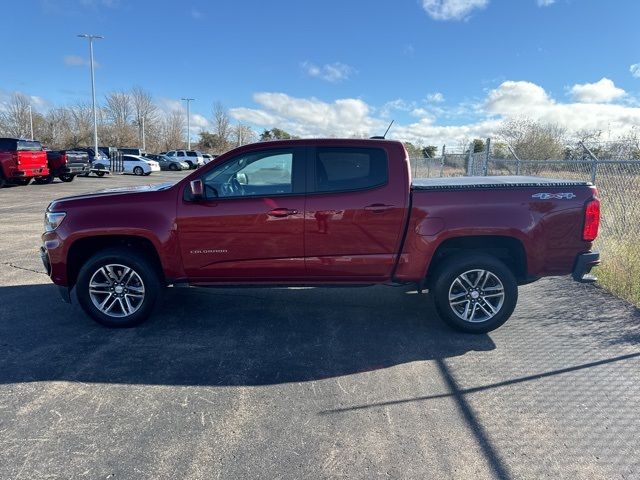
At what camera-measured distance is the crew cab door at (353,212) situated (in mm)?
4062

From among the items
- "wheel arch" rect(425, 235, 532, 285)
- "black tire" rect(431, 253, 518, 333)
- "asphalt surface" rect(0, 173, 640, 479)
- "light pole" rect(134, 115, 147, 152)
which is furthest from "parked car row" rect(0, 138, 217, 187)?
"light pole" rect(134, 115, 147, 152)

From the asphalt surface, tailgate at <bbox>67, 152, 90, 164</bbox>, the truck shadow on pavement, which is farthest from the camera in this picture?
tailgate at <bbox>67, 152, 90, 164</bbox>

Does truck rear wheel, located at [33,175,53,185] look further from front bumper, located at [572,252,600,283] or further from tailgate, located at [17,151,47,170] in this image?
front bumper, located at [572,252,600,283]

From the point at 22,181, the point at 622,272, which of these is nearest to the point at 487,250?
the point at 622,272

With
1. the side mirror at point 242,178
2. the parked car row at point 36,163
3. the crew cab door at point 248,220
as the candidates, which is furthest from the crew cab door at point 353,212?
the parked car row at point 36,163

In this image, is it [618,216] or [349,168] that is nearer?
[349,168]

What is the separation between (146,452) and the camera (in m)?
2.53

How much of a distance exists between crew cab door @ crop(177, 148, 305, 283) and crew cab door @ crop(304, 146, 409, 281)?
0.46 ft

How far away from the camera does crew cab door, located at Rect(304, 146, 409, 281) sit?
4062 mm

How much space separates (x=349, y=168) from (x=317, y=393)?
2.16 meters

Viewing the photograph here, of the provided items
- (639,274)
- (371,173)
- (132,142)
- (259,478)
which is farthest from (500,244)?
(132,142)

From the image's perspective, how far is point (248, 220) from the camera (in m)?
4.07

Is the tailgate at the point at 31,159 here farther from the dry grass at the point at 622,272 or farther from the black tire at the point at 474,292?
the dry grass at the point at 622,272

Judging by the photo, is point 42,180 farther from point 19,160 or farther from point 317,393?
point 317,393
